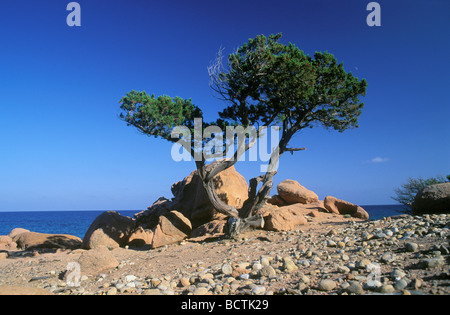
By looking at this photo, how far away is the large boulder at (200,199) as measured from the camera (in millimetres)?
15031

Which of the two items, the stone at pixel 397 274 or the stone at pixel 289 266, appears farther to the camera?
the stone at pixel 289 266

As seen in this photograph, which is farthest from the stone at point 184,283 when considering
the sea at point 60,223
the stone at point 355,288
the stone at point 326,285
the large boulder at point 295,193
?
the sea at point 60,223

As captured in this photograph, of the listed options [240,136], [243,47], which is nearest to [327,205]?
[240,136]

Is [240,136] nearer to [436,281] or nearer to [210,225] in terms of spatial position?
[210,225]

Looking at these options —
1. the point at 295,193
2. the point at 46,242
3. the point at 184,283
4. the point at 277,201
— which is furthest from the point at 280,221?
the point at 46,242

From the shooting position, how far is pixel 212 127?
11.7 meters

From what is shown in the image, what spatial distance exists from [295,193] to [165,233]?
9.60 metres

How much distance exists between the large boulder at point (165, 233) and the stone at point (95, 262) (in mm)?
3672

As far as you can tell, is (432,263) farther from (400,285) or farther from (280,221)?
(280,221)

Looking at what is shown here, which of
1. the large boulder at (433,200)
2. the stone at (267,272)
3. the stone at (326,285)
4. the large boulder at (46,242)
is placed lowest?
the large boulder at (46,242)

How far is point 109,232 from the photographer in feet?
43.0

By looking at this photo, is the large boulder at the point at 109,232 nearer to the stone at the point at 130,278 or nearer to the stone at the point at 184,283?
the stone at the point at 130,278

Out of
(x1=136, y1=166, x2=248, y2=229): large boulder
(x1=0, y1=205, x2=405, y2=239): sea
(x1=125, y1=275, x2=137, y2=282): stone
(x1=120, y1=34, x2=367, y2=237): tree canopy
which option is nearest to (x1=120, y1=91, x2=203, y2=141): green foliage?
(x1=120, y1=34, x2=367, y2=237): tree canopy
